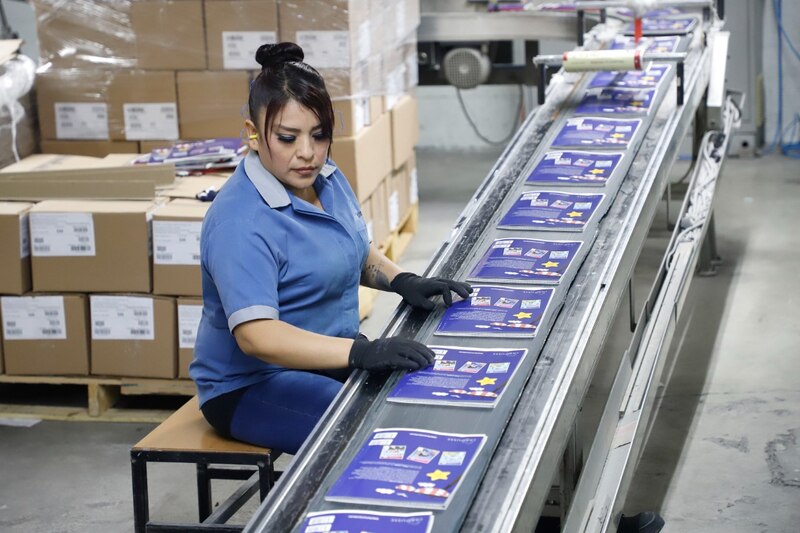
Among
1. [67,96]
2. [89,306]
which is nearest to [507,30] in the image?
[67,96]

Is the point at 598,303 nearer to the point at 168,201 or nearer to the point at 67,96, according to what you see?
the point at 168,201

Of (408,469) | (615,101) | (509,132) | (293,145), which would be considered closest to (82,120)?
(615,101)

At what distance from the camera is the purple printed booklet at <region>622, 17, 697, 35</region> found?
542cm

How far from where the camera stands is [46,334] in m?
4.44

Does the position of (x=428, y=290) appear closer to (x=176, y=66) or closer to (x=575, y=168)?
(x=575, y=168)

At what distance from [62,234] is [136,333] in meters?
0.46

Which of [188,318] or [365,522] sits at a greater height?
[365,522]

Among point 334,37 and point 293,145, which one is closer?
point 293,145

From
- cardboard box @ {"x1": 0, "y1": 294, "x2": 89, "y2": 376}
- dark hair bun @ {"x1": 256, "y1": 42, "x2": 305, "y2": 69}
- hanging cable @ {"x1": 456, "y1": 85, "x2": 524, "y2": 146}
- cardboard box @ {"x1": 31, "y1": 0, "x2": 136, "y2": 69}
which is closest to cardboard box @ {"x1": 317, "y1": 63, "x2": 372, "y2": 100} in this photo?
cardboard box @ {"x1": 31, "y1": 0, "x2": 136, "y2": 69}

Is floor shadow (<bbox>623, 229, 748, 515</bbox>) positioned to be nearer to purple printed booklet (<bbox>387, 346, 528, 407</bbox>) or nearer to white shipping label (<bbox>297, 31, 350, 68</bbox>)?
purple printed booklet (<bbox>387, 346, 528, 407</bbox>)

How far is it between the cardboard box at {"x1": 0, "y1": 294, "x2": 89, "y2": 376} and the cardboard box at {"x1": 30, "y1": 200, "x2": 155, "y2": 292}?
6 cm

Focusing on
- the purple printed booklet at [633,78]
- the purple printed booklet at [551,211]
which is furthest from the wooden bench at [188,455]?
the purple printed booklet at [633,78]

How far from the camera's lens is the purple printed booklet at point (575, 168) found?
3678 millimetres

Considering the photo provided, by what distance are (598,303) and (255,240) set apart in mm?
899
